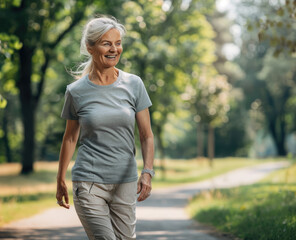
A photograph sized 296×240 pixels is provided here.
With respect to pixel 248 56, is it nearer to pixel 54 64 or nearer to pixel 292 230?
pixel 54 64

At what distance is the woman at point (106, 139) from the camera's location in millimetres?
3988

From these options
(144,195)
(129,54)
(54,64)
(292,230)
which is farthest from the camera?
(54,64)

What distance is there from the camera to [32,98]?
95.1ft

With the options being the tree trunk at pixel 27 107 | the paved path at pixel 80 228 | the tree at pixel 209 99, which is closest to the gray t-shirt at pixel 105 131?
the paved path at pixel 80 228

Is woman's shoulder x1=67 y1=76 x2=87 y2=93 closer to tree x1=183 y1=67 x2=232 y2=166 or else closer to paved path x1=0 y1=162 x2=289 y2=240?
paved path x1=0 y1=162 x2=289 y2=240

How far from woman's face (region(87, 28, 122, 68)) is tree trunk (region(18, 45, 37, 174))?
23.8 m

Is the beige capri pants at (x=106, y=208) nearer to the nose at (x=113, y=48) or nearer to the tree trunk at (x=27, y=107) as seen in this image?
the nose at (x=113, y=48)

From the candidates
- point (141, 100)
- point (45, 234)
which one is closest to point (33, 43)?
point (45, 234)

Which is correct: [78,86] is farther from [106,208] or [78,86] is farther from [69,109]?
[106,208]

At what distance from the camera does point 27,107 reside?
2872 cm

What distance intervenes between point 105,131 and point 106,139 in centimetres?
5

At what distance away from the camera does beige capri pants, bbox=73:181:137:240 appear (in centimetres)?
398

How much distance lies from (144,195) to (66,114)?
798mm

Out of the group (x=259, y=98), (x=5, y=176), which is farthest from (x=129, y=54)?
(x=259, y=98)
